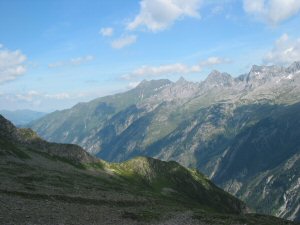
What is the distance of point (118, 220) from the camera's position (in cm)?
6819

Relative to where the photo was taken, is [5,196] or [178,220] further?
[178,220]

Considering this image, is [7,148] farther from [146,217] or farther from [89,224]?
[89,224]

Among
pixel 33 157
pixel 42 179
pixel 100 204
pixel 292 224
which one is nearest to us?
pixel 100 204

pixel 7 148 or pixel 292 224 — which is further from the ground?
pixel 7 148

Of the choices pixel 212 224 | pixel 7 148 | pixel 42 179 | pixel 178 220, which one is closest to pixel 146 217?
pixel 178 220

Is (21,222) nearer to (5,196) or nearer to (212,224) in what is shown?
(5,196)

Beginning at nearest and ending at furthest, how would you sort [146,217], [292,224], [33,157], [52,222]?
1. [52,222]
2. [146,217]
3. [292,224]
4. [33,157]

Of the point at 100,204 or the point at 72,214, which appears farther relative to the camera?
the point at 100,204

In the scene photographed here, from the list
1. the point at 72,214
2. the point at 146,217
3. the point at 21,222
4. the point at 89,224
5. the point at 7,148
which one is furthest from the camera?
the point at 7,148

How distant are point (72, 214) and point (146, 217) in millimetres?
16837

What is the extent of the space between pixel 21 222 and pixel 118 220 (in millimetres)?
20760

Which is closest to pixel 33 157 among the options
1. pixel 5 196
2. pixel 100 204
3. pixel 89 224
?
pixel 100 204

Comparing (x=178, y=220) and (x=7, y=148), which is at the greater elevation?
(x=7, y=148)

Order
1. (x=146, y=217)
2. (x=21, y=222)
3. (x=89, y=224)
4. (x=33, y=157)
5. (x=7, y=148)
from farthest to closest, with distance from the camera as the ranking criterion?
(x=33, y=157), (x=7, y=148), (x=146, y=217), (x=89, y=224), (x=21, y=222)
